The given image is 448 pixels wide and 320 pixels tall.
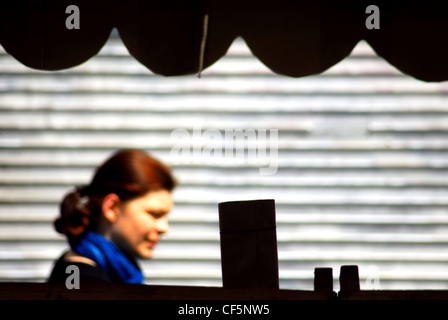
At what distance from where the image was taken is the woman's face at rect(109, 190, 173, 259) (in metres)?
2.74

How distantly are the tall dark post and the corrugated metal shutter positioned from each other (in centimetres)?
248

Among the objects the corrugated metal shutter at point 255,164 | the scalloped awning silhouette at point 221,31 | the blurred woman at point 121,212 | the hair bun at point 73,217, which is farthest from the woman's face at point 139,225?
the corrugated metal shutter at point 255,164

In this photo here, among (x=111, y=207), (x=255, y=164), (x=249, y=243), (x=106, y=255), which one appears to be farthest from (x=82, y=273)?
(x=255, y=164)

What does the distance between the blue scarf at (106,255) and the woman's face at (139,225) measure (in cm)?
5

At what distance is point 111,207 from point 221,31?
0.82 m

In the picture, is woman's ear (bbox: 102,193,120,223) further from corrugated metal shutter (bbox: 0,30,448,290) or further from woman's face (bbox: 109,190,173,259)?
Result: corrugated metal shutter (bbox: 0,30,448,290)

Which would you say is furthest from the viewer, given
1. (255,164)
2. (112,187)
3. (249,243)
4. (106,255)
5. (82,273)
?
(255,164)

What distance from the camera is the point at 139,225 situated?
108 inches

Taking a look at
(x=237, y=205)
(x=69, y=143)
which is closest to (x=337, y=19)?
(x=237, y=205)

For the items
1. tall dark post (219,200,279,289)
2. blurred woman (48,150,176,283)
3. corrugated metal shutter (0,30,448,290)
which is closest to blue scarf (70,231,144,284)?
blurred woman (48,150,176,283)

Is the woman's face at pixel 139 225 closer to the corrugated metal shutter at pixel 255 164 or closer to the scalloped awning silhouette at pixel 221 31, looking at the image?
the scalloped awning silhouette at pixel 221 31

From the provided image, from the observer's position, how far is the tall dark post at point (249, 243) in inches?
85.9

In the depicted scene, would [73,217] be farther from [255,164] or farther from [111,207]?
[255,164]

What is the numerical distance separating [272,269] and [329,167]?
2637 mm
